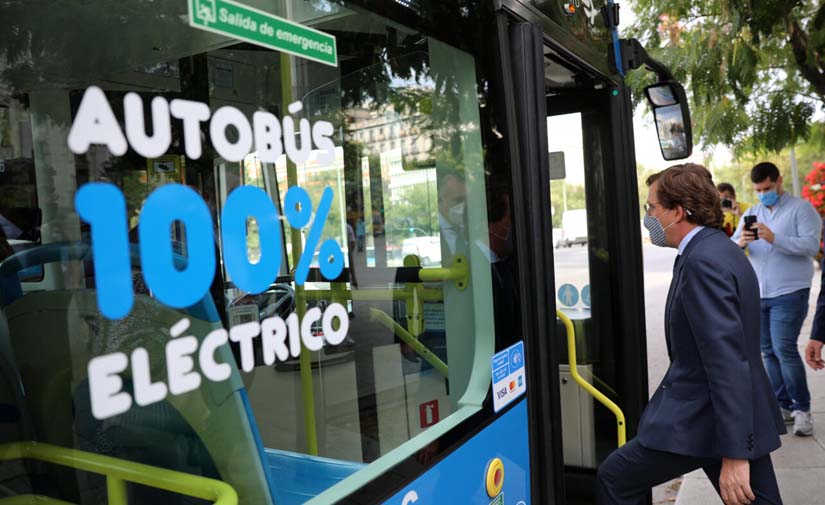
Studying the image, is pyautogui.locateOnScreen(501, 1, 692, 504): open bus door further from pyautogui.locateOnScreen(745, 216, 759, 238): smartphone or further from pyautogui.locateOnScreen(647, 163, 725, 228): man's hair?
pyautogui.locateOnScreen(745, 216, 759, 238): smartphone

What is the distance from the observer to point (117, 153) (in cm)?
104

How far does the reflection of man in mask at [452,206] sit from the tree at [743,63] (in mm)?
3666

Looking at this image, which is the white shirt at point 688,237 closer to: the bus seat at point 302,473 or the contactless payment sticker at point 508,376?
the contactless payment sticker at point 508,376

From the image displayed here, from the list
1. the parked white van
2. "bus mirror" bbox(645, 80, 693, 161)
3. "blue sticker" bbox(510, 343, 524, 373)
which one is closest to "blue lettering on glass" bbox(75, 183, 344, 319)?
"blue sticker" bbox(510, 343, 524, 373)

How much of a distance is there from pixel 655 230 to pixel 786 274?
278 centimetres

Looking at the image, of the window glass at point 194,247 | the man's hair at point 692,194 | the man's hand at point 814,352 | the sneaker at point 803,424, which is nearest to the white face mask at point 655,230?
the man's hair at point 692,194

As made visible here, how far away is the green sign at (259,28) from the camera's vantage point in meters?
1.17

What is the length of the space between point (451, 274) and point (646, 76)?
13.5ft

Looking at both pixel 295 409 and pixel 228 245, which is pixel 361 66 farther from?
pixel 295 409

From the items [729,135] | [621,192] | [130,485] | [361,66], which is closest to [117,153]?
[130,485]

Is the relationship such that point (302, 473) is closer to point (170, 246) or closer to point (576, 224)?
point (170, 246)

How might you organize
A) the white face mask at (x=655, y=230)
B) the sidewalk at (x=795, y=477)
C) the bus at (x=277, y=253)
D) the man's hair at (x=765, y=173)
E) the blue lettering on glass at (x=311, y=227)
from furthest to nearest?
the man's hair at (x=765, y=173), the sidewalk at (x=795, y=477), the white face mask at (x=655, y=230), the blue lettering on glass at (x=311, y=227), the bus at (x=277, y=253)

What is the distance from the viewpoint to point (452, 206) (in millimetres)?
1953

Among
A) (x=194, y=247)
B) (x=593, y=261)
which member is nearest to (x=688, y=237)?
(x=593, y=261)
